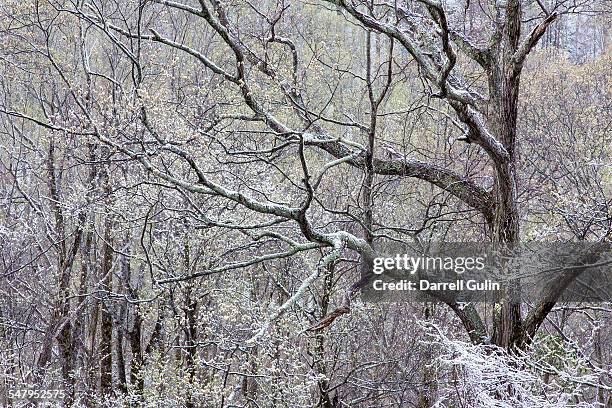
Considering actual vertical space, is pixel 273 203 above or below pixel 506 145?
below

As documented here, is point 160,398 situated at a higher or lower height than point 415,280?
lower

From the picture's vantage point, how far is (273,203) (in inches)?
211

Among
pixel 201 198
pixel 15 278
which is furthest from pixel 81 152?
pixel 201 198

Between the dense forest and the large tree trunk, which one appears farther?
the large tree trunk

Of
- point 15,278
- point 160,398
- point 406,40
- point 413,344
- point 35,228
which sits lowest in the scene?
point 160,398

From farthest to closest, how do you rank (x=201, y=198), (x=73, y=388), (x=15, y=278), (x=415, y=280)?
(x=15, y=278) → (x=73, y=388) → (x=201, y=198) → (x=415, y=280)

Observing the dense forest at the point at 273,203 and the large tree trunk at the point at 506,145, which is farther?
the large tree trunk at the point at 506,145

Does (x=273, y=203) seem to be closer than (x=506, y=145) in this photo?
Yes

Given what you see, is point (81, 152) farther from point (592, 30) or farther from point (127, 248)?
point (592, 30)

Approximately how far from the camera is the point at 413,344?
9.13m

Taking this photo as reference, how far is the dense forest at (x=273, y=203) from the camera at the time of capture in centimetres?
588

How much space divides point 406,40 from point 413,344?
4994mm

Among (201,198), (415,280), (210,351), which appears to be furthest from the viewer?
(210,351)

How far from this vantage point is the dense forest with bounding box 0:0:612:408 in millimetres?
5875
